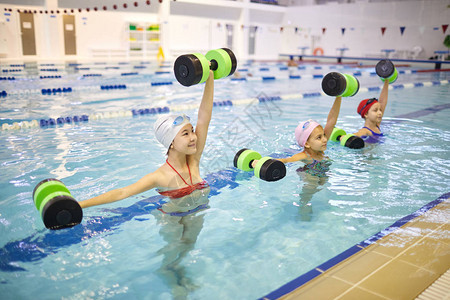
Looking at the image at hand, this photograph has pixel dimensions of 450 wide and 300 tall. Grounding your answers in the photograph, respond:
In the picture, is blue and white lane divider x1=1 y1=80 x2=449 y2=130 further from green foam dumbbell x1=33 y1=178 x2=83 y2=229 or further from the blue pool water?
green foam dumbbell x1=33 y1=178 x2=83 y2=229

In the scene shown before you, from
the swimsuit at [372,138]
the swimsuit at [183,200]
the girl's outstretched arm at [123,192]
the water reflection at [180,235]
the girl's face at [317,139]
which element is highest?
the girl's face at [317,139]

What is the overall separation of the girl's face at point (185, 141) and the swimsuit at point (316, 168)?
5.60 ft

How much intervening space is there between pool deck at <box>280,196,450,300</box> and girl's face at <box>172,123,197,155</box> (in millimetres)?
1294

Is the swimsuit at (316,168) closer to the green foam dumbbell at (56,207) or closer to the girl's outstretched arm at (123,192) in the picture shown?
the girl's outstretched arm at (123,192)

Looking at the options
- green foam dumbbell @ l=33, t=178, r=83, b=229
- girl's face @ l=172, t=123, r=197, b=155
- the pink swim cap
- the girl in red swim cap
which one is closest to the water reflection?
girl's face @ l=172, t=123, r=197, b=155

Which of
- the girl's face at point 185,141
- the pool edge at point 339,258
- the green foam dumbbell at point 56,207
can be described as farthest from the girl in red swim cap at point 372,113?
the green foam dumbbell at point 56,207

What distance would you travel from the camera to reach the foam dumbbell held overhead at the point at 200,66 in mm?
2709

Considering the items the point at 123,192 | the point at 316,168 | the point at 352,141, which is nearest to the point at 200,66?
the point at 123,192

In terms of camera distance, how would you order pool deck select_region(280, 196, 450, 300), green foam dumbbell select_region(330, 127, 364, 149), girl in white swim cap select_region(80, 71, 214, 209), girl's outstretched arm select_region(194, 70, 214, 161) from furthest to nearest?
green foam dumbbell select_region(330, 127, 364, 149), girl's outstretched arm select_region(194, 70, 214, 161), girl in white swim cap select_region(80, 71, 214, 209), pool deck select_region(280, 196, 450, 300)

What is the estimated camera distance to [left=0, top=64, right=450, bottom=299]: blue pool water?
242cm

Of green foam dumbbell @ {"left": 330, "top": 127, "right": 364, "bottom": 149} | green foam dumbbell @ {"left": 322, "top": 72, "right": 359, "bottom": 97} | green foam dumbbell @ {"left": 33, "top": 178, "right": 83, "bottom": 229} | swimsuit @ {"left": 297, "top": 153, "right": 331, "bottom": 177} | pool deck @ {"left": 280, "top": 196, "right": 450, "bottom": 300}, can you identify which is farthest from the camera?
green foam dumbbell @ {"left": 330, "top": 127, "right": 364, "bottom": 149}

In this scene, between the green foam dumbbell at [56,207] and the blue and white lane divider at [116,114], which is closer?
the green foam dumbbell at [56,207]

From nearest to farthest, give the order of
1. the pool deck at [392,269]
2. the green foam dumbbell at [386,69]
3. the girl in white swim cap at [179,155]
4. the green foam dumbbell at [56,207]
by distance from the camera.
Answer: the pool deck at [392,269] < the green foam dumbbell at [56,207] < the girl in white swim cap at [179,155] < the green foam dumbbell at [386,69]

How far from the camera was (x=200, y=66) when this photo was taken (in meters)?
2.73
